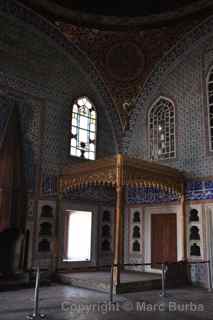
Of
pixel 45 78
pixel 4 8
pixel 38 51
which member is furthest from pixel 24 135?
pixel 4 8

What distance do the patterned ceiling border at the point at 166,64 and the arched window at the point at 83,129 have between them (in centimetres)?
131

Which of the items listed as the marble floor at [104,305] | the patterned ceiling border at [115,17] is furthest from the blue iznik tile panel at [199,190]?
the patterned ceiling border at [115,17]

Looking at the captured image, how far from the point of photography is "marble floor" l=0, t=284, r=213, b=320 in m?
5.96

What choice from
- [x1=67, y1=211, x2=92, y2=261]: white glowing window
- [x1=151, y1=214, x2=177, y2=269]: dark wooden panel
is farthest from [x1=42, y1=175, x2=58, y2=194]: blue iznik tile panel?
[x1=67, y1=211, x2=92, y2=261]: white glowing window

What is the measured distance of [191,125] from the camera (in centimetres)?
1074

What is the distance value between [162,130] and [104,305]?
6.48 meters

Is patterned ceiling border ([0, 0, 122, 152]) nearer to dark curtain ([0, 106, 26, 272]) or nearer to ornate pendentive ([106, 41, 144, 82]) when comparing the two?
ornate pendentive ([106, 41, 144, 82])

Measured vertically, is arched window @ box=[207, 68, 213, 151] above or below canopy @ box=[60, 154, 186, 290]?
above

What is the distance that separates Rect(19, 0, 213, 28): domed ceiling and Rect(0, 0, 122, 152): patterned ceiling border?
11.2 inches

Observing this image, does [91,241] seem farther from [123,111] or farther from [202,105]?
[202,105]

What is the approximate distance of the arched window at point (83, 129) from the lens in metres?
11.4

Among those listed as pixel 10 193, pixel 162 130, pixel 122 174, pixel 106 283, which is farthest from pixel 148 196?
pixel 10 193

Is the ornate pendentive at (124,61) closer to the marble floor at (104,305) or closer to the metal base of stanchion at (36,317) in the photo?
the marble floor at (104,305)

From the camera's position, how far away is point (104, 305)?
677 centimetres
